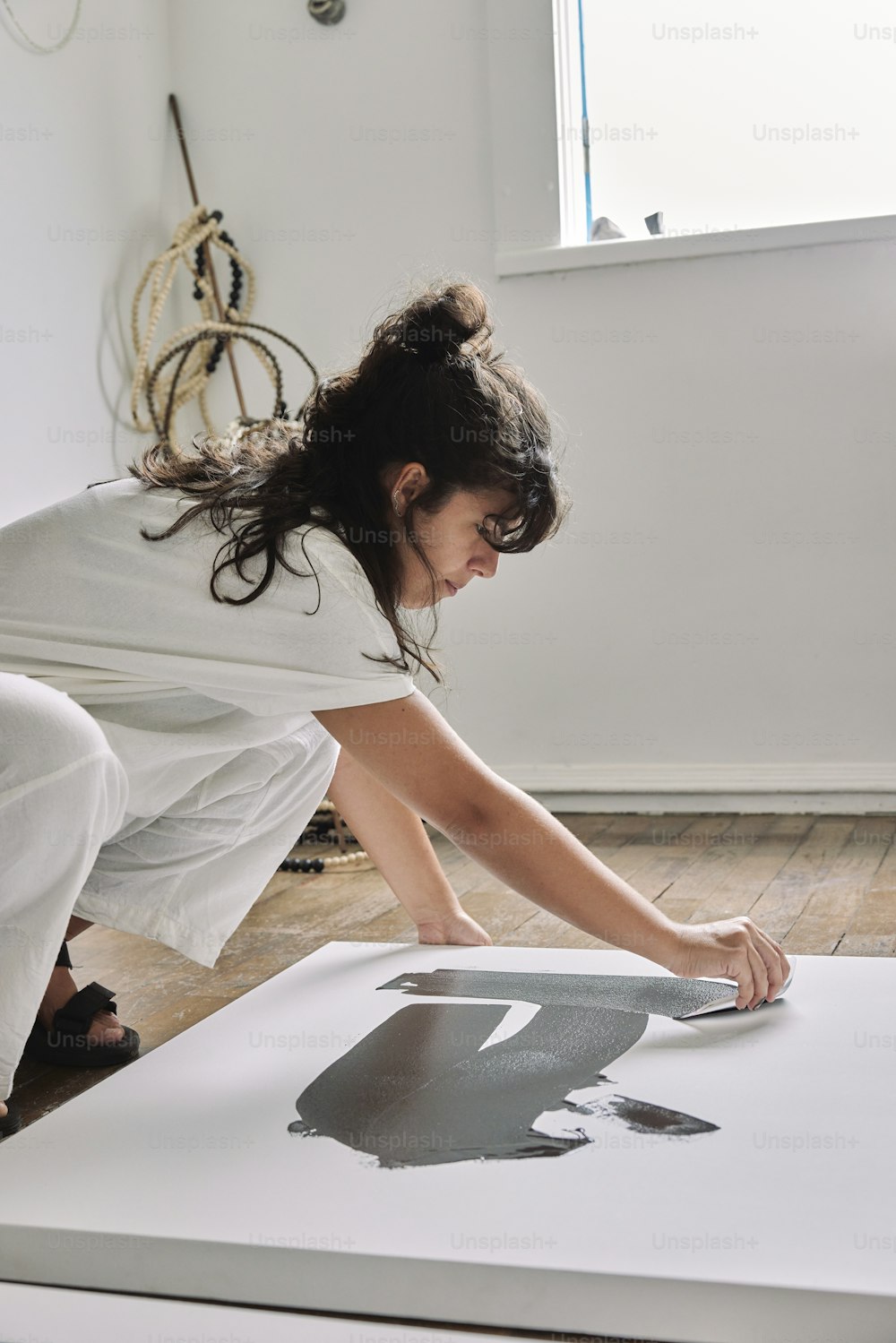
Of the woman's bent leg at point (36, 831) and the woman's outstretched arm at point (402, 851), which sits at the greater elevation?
the woman's bent leg at point (36, 831)

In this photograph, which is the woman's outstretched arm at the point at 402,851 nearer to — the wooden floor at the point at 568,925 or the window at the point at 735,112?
the wooden floor at the point at 568,925

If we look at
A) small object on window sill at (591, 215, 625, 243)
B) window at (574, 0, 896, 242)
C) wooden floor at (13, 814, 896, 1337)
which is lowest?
wooden floor at (13, 814, 896, 1337)

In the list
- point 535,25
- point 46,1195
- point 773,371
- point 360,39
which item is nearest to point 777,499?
point 773,371

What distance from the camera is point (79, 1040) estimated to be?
126 cm

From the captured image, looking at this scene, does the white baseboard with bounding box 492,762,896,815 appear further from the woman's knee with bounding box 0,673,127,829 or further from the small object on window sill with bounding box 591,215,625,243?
the woman's knee with bounding box 0,673,127,829

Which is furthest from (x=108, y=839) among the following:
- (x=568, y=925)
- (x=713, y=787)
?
(x=713, y=787)

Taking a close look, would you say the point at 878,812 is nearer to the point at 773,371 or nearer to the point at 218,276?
the point at 773,371

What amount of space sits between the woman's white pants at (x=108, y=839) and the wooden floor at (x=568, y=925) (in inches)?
5.4

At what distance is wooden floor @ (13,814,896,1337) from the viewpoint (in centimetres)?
145

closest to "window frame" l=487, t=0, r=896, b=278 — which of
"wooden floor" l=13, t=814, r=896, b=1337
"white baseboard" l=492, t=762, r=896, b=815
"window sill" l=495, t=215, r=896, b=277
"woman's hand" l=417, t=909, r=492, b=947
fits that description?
"window sill" l=495, t=215, r=896, b=277

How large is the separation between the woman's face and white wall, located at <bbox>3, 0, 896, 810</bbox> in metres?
1.37

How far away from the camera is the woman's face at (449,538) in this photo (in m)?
1.13

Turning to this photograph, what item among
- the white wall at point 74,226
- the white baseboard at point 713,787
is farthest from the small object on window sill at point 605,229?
the white baseboard at point 713,787

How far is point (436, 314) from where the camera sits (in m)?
1.15
